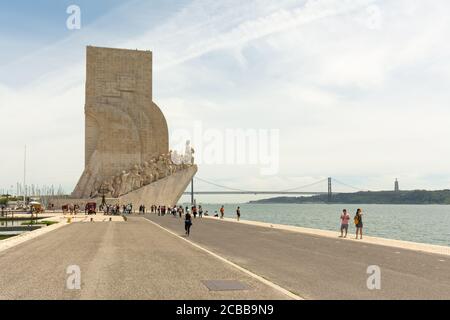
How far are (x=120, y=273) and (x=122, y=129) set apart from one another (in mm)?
57880

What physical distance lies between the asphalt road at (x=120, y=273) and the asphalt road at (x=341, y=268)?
0.75 meters

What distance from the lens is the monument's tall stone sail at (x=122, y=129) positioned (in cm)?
6462

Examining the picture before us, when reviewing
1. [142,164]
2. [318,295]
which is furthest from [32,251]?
[142,164]

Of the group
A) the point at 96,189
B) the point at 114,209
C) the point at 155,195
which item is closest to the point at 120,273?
the point at 114,209

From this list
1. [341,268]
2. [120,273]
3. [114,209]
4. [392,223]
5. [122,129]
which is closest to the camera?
[120,273]

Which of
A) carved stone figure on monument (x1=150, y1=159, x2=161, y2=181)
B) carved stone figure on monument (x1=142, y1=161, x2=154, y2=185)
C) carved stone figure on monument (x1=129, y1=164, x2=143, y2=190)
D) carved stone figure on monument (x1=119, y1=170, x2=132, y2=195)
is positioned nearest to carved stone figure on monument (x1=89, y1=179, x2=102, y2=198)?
carved stone figure on monument (x1=119, y1=170, x2=132, y2=195)

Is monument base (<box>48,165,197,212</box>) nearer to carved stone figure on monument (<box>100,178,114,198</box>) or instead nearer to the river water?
carved stone figure on monument (<box>100,178,114,198</box>)

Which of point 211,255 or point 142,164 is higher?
point 142,164

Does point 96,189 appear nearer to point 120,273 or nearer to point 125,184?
point 125,184

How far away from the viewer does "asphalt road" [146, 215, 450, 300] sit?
26.4ft

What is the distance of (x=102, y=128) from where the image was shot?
214ft

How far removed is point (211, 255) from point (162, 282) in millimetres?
4600

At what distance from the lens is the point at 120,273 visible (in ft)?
31.9
